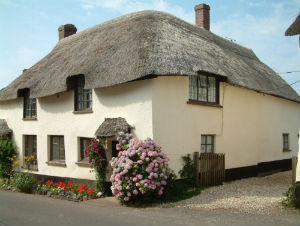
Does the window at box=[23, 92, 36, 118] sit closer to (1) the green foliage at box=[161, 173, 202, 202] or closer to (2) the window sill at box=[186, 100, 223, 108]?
(2) the window sill at box=[186, 100, 223, 108]

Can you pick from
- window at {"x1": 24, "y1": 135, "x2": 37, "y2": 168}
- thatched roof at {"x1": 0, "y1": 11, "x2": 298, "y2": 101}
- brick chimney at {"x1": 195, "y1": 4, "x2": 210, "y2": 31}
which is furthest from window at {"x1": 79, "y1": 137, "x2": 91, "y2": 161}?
brick chimney at {"x1": 195, "y1": 4, "x2": 210, "y2": 31}

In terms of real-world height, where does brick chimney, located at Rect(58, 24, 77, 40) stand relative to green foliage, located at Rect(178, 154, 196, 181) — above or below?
above

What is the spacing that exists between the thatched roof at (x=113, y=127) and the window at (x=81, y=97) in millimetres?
2134

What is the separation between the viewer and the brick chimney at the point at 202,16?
1914cm

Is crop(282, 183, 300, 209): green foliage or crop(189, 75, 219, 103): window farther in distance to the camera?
crop(189, 75, 219, 103): window

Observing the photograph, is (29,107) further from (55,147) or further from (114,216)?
(114,216)

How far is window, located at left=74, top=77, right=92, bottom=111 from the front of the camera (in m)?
14.0

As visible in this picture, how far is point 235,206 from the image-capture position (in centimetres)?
947

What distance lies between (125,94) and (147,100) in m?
1.10

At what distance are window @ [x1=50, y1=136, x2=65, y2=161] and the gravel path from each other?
6.80 meters

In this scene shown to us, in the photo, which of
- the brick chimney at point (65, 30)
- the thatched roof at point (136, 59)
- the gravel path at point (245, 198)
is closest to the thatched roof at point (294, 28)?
the thatched roof at point (136, 59)

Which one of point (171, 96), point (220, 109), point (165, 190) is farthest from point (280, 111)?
point (165, 190)

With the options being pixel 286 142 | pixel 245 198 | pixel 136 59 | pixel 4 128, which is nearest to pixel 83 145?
pixel 136 59

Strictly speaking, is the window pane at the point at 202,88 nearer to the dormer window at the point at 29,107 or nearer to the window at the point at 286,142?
the window at the point at 286,142
